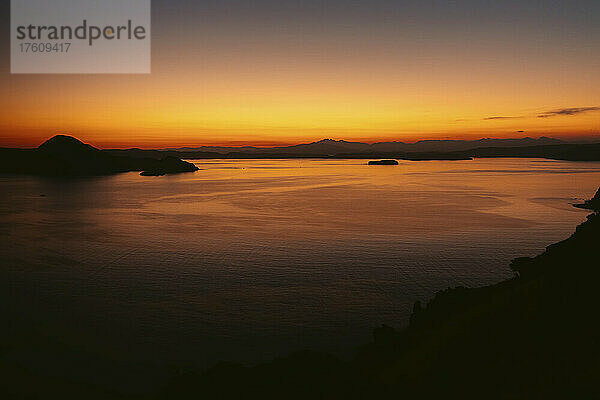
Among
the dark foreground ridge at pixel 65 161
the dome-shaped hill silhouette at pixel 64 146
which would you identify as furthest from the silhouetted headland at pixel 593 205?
the dome-shaped hill silhouette at pixel 64 146

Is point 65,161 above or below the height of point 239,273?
above

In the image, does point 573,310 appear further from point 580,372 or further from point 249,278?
point 249,278


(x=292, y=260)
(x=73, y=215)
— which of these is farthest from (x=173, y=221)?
(x=292, y=260)

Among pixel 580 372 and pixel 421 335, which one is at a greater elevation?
pixel 580 372

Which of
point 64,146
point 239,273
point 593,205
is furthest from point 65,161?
point 593,205

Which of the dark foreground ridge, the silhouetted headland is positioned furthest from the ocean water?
the dark foreground ridge

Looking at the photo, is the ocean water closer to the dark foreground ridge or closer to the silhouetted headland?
the silhouetted headland

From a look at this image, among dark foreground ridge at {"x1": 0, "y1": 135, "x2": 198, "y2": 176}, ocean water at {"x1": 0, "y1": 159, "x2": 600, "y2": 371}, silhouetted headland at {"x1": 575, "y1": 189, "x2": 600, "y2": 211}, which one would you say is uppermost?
dark foreground ridge at {"x1": 0, "y1": 135, "x2": 198, "y2": 176}

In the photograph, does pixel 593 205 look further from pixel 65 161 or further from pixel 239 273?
pixel 65 161
